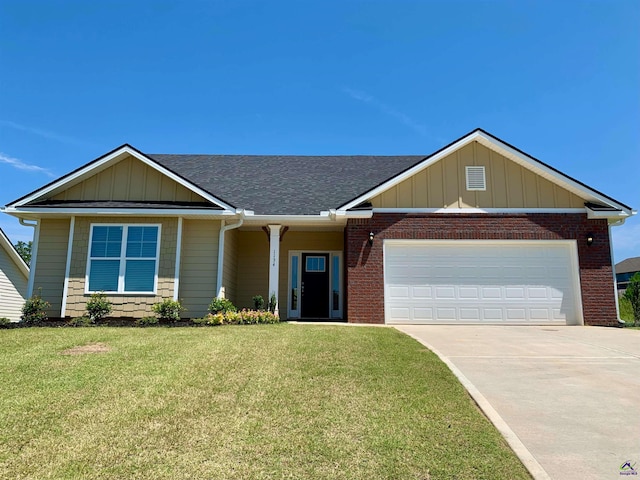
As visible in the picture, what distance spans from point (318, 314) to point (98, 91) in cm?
1096

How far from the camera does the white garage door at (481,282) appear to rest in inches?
485

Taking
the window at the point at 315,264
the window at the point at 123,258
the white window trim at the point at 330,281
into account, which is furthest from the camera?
the window at the point at 315,264

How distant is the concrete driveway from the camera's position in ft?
11.8

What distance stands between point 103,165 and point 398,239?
891cm

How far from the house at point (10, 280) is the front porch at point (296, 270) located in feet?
37.2

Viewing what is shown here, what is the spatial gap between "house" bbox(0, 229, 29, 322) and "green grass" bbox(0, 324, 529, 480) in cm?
1379

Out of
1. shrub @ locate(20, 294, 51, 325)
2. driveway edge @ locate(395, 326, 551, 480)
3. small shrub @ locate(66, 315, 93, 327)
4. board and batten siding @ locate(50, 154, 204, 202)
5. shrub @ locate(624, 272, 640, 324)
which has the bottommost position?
driveway edge @ locate(395, 326, 551, 480)

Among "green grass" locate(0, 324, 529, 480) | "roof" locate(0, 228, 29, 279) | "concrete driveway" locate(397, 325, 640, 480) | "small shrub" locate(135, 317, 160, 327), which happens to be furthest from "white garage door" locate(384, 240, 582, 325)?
"roof" locate(0, 228, 29, 279)

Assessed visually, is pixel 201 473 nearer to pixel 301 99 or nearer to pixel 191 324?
pixel 191 324

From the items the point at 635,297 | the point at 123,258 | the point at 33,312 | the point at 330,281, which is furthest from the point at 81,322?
the point at 635,297

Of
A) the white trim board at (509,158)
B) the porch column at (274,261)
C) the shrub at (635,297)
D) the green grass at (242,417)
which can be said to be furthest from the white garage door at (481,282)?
the green grass at (242,417)

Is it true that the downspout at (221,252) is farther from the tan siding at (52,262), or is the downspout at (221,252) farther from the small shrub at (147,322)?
the tan siding at (52,262)

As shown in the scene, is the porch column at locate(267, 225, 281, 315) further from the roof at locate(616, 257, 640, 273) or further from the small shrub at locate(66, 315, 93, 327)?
the roof at locate(616, 257, 640, 273)

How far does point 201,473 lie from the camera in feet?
10.8
